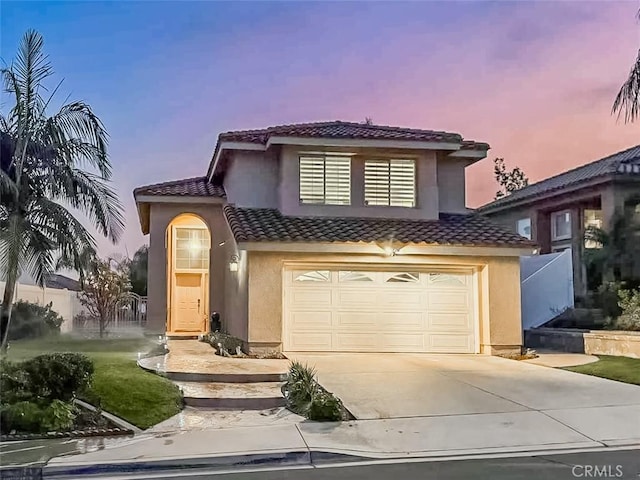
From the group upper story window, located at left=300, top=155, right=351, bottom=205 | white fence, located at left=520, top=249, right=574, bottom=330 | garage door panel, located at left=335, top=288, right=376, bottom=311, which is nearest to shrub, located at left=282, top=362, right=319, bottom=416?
garage door panel, located at left=335, top=288, right=376, bottom=311

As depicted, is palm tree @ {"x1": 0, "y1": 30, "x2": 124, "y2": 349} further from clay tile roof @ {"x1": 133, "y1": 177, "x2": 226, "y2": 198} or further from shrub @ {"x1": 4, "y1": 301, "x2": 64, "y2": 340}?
clay tile roof @ {"x1": 133, "y1": 177, "x2": 226, "y2": 198}

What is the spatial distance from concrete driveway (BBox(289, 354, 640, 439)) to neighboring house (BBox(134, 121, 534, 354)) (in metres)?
1.71

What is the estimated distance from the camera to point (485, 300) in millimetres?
16750

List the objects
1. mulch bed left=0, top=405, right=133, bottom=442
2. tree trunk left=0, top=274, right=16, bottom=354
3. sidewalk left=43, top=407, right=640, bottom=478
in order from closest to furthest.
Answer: sidewalk left=43, top=407, right=640, bottom=478 < mulch bed left=0, top=405, right=133, bottom=442 < tree trunk left=0, top=274, right=16, bottom=354

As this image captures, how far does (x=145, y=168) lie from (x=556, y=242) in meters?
18.1

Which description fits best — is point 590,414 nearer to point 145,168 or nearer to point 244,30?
point 244,30

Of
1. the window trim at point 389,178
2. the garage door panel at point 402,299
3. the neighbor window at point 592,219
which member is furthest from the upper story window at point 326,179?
the neighbor window at point 592,219

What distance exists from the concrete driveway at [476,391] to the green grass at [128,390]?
293 cm

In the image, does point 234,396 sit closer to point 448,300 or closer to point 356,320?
point 356,320

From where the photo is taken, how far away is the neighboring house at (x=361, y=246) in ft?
52.9

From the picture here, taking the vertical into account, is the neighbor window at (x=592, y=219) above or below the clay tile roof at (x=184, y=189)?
below

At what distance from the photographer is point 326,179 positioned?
715 inches

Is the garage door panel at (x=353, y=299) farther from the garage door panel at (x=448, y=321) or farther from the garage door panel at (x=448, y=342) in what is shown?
the garage door panel at (x=448, y=342)

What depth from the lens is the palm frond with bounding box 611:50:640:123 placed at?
44.1 feet
